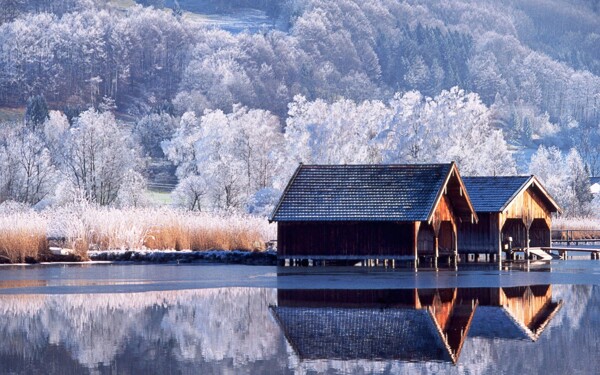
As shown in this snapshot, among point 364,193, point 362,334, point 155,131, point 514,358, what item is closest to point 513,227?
point 364,193

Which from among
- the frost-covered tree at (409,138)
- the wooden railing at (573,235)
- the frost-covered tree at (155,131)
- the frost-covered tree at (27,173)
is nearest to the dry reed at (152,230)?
the wooden railing at (573,235)

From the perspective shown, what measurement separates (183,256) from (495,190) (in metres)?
13.9

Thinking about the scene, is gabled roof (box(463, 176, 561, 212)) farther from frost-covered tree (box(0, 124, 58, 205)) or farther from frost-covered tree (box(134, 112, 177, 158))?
frost-covered tree (box(134, 112, 177, 158))

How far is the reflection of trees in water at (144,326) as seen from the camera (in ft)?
69.1

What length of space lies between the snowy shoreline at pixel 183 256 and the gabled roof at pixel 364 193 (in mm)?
3179

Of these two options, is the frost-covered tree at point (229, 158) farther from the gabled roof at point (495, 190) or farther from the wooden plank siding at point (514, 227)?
the gabled roof at point (495, 190)

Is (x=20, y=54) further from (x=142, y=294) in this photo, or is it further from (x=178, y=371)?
(x=178, y=371)

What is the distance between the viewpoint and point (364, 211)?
47.8 metres

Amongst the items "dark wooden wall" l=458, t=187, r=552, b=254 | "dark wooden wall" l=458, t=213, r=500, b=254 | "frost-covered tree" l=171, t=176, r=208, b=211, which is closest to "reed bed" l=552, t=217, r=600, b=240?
"dark wooden wall" l=458, t=187, r=552, b=254

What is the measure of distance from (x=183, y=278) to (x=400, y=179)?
12709mm

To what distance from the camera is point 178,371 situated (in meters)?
19.0

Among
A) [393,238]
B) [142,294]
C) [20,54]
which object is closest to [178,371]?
[142,294]

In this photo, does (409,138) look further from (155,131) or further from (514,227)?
(155,131)

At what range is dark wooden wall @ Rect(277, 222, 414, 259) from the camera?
4769 centimetres
